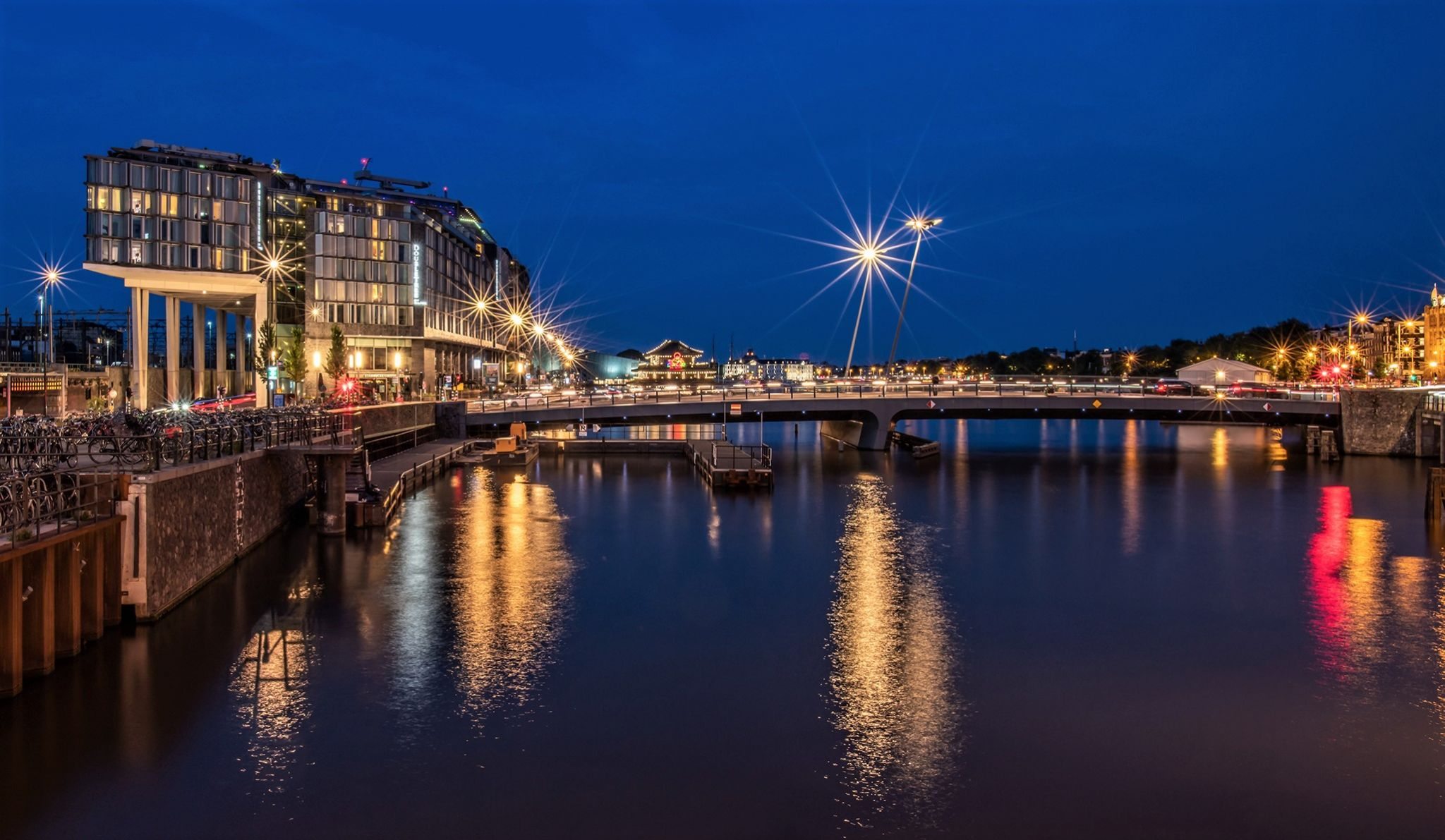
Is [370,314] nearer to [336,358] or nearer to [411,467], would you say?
[336,358]

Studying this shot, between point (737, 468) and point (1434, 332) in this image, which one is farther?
point (1434, 332)

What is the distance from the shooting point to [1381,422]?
7262 cm

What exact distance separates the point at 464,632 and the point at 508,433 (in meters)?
54.9

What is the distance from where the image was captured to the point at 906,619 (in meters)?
25.5

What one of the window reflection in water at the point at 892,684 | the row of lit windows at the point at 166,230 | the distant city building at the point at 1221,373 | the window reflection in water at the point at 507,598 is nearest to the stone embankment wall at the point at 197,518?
the window reflection in water at the point at 507,598

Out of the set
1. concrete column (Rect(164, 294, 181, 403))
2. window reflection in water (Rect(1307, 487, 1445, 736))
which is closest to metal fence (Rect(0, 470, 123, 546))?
window reflection in water (Rect(1307, 487, 1445, 736))

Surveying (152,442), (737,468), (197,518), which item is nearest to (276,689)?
(152,442)

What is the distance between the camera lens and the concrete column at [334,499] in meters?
36.9

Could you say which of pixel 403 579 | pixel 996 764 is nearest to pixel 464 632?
pixel 403 579

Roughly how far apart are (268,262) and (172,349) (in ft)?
35.4

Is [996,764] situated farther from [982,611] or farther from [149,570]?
[149,570]

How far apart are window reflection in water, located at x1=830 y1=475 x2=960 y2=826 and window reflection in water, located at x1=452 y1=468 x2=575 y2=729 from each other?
20.2 ft

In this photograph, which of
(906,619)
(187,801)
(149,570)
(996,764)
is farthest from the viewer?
(906,619)

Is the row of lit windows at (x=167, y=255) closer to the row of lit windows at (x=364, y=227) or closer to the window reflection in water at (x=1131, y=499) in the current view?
the row of lit windows at (x=364, y=227)
